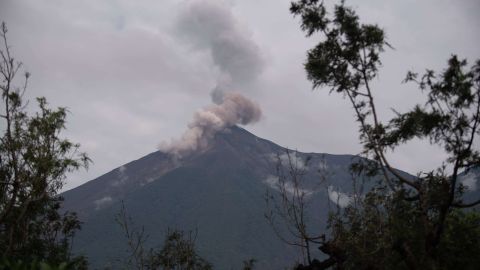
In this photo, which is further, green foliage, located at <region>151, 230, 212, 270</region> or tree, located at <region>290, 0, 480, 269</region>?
→ green foliage, located at <region>151, 230, 212, 270</region>

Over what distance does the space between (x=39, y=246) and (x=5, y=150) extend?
672cm

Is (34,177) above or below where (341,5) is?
below

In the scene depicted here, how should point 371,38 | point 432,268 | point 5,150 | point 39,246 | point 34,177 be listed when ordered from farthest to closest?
1. point 39,246
2. point 5,150
3. point 34,177
4. point 371,38
5. point 432,268

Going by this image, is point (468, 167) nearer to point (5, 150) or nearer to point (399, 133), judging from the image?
point (399, 133)

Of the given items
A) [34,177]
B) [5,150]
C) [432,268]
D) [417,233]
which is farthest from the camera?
[5,150]

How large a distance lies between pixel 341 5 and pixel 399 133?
3.57m

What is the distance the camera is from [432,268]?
8.49 metres

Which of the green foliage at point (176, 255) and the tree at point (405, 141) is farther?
the green foliage at point (176, 255)

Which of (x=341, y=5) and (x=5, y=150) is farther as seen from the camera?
(x=5, y=150)

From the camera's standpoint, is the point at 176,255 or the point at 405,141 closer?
the point at 405,141

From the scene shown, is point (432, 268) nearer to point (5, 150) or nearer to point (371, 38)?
point (371, 38)

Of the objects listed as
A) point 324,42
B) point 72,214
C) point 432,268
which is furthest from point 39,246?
point 432,268

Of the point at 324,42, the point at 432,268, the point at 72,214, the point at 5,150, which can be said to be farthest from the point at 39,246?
the point at 432,268

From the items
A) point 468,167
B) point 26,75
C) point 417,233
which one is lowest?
point 417,233
